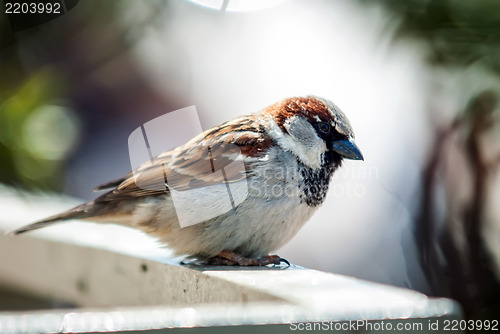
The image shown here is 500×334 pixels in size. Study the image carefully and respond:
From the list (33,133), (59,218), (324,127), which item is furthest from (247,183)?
(33,133)

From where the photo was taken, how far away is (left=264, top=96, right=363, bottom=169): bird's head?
1800 millimetres

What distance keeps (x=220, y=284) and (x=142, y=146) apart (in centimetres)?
98

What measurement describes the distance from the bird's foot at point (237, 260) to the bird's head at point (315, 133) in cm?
31

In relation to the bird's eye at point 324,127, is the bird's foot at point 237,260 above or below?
below

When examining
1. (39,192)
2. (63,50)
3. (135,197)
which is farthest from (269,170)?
(63,50)

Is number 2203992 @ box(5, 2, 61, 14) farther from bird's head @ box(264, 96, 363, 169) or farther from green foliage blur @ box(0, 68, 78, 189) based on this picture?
bird's head @ box(264, 96, 363, 169)

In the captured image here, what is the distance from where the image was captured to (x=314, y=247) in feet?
9.18

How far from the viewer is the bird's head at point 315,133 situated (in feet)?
5.90

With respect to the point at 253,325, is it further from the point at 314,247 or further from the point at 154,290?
the point at 314,247

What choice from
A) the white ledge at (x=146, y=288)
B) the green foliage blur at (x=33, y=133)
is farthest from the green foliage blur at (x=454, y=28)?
the green foliage blur at (x=33, y=133)

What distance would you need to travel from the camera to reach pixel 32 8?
10.5 feet

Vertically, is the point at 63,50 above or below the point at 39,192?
above

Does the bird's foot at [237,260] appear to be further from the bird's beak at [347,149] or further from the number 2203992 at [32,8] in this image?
the number 2203992 at [32,8]

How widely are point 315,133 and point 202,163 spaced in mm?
370
